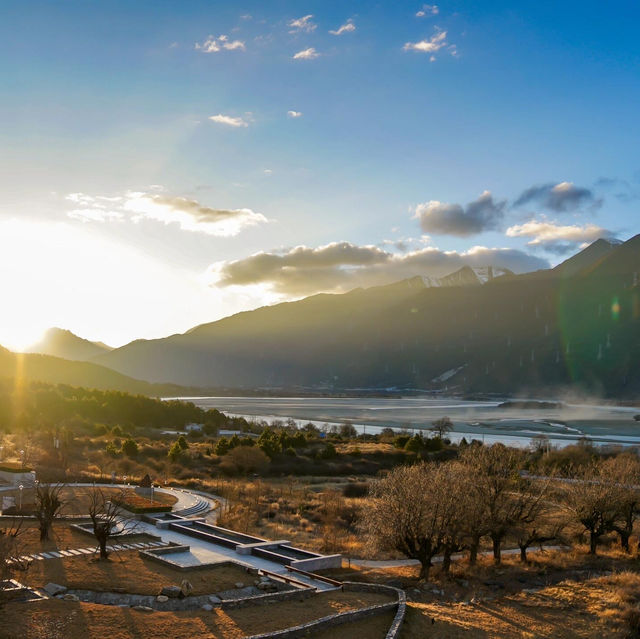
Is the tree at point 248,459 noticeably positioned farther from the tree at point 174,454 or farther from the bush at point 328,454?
the bush at point 328,454

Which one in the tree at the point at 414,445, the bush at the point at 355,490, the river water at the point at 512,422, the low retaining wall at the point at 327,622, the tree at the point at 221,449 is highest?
the low retaining wall at the point at 327,622

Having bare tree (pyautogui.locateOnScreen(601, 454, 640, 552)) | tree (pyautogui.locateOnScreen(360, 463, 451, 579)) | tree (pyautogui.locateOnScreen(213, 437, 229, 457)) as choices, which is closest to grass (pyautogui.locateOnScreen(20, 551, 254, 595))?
tree (pyautogui.locateOnScreen(360, 463, 451, 579))

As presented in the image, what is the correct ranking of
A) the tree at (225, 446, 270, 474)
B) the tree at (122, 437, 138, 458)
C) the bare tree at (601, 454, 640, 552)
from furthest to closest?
the tree at (225, 446, 270, 474)
the tree at (122, 437, 138, 458)
the bare tree at (601, 454, 640, 552)

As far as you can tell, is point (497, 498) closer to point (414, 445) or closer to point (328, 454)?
point (328, 454)

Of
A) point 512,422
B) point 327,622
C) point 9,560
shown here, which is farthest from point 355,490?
point 512,422

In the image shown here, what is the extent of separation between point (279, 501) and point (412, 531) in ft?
59.6

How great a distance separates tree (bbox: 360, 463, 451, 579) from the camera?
2592 cm

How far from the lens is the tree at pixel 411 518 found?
1021 inches

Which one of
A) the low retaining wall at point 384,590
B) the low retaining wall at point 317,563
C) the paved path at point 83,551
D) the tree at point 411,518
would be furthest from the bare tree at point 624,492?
the paved path at point 83,551

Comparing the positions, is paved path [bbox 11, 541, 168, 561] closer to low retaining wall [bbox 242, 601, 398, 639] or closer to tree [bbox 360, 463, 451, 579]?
tree [bbox 360, 463, 451, 579]

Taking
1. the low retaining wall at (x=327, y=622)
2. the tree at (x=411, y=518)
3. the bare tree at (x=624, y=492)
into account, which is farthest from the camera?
the bare tree at (x=624, y=492)

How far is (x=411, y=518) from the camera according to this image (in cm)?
2591

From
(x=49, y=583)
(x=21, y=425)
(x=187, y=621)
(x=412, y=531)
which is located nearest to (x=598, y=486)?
(x=412, y=531)

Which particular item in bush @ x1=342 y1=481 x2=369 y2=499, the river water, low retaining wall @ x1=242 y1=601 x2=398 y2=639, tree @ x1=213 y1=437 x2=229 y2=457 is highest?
low retaining wall @ x1=242 y1=601 x2=398 y2=639
